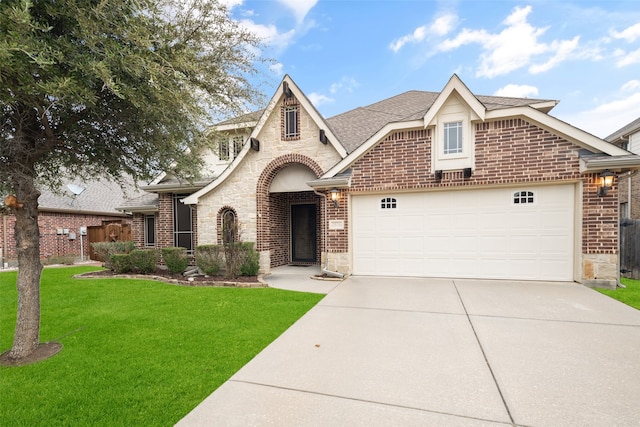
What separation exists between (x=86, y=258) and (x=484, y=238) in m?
19.7

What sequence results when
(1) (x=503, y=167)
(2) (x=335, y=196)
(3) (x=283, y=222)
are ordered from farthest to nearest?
(3) (x=283, y=222) → (2) (x=335, y=196) → (1) (x=503, y=167)

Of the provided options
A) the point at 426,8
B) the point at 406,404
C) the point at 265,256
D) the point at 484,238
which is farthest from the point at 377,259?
the point at 426,8

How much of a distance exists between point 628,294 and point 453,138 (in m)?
5.22

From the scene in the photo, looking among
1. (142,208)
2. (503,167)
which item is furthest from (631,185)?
(142,208)

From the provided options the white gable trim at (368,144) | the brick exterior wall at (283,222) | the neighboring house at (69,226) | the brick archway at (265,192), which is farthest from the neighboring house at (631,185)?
the neighboring house at (69,226)

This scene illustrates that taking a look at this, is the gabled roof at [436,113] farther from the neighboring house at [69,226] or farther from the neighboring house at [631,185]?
the neighboring house at [69,226]

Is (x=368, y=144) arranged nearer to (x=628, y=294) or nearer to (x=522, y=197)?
(x=522, y=197)

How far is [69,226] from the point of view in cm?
1580

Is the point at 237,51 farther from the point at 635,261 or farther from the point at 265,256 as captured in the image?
the point at 635,261

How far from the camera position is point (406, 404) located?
2670 mm

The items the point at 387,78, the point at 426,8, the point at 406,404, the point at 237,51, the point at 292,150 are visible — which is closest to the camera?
the point at 406,404

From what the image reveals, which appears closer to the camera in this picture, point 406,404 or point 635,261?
point 406,404

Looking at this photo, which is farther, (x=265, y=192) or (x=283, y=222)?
(x=283, y=222)

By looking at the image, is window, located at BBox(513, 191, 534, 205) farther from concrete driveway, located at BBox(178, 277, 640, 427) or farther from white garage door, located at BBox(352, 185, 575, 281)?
concrete driveway, located at BBox(178, 277, 640, 427)
